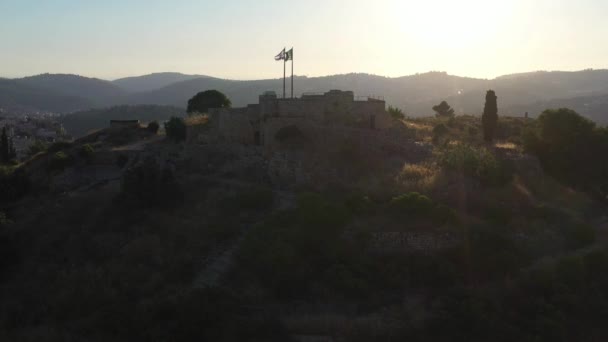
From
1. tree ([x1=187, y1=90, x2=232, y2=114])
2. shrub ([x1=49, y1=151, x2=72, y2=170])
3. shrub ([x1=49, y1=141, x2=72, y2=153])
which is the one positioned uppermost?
tree ([x1=187, y1=90, x2=232, y2=114])

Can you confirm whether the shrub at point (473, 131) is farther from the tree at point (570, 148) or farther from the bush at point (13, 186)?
the bush at point (13, 186)

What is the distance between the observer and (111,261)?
629 inches

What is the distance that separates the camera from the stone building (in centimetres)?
2423

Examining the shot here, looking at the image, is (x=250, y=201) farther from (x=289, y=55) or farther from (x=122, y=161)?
(x=289, y=55)

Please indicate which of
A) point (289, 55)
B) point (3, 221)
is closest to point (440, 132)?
point (289, 55)

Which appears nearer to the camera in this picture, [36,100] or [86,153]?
[86,153]

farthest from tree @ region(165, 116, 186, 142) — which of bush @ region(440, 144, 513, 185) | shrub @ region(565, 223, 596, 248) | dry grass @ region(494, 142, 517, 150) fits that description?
shrub @ region(565, 223, 596, 248)

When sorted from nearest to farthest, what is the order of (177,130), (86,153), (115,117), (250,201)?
(250,201)
(86,153)
(177,130)
(115,117)

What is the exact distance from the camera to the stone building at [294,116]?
2423 cm

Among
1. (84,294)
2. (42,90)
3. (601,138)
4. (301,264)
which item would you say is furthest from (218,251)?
(42,90)

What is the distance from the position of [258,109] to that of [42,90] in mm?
185749

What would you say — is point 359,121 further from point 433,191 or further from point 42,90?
point 42,90

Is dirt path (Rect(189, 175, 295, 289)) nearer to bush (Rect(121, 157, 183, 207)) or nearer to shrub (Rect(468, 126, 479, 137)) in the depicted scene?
bush (Rect(121, 157, 183, 207))

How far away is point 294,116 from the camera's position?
24547mm
